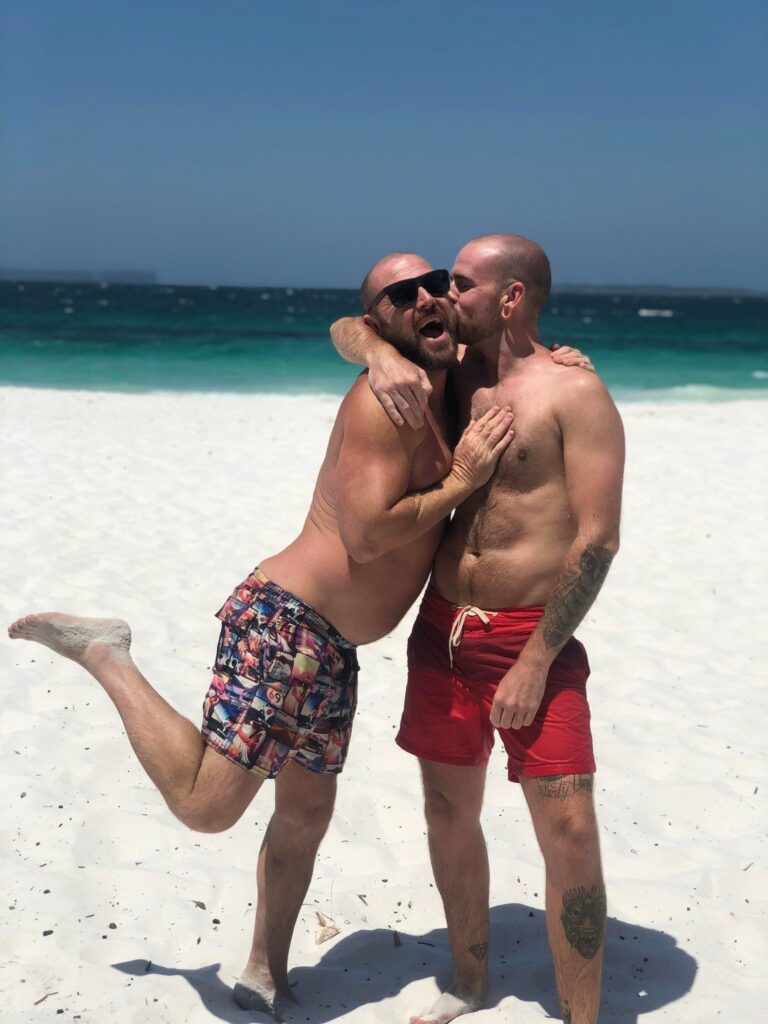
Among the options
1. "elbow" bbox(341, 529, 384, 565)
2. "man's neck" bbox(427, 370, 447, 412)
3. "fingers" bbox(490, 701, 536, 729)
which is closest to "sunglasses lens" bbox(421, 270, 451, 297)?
"man's neck" bbox(427, 370, 447, 412)

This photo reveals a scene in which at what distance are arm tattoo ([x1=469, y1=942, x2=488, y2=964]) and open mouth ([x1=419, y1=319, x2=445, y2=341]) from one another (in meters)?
1.75

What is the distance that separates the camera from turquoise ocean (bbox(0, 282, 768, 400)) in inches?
989

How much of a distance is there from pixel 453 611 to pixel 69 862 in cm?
169

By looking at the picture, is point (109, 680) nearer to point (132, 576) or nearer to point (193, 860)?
point (193, 860)

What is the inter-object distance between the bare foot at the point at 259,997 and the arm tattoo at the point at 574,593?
1319 millimetres

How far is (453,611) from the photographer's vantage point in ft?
9.91

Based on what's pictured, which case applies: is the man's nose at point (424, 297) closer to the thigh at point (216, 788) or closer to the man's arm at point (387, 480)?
the man's arm at point (387, 480)

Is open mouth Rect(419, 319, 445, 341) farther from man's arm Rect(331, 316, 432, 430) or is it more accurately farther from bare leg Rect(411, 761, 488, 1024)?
bare leg Rect(411, 761, 488, 1024)

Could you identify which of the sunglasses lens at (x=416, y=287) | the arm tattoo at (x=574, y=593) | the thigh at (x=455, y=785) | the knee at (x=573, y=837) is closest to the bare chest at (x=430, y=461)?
the sunglasses lens at (x=416, y=287)

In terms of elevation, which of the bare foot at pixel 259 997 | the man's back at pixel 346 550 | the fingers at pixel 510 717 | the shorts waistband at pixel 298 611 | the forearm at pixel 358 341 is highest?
the forearm at pixel 358 341

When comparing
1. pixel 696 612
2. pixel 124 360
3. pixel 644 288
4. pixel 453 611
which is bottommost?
pixel 644 288

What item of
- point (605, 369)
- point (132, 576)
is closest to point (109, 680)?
point (132, 576)

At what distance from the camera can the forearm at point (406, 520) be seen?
280 cm

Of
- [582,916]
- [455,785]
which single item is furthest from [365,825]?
[582,916]
